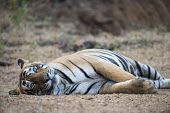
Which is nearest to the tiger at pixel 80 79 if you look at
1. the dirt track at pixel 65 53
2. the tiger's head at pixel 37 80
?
the tiger's head at pixel 37 80

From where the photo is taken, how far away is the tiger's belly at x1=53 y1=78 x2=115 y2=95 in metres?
4.87

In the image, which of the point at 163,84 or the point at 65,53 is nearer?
the point at 163,84

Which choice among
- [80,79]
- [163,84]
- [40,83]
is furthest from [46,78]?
[163,84]

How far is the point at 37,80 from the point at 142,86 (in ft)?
4.26

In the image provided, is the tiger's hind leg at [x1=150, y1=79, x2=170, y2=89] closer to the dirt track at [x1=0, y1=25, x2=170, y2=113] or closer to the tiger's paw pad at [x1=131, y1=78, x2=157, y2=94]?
the dirt track at [x1=0, y1=25, x2=170, y2=113]

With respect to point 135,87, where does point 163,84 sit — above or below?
below

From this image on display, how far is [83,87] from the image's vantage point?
4.88m

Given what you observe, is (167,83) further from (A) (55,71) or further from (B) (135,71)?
(A) (55,71)

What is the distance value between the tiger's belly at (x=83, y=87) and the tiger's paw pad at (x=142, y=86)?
1.71 ft

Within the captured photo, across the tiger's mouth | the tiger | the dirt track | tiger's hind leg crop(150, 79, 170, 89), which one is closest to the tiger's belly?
the tiger

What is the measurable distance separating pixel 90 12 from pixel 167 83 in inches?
301

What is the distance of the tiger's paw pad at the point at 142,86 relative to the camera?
170 inches

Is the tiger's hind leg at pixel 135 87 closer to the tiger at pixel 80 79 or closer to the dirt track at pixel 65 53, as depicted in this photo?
the tiger at pixel 80 79

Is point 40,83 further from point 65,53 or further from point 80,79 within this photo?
point 65,53
